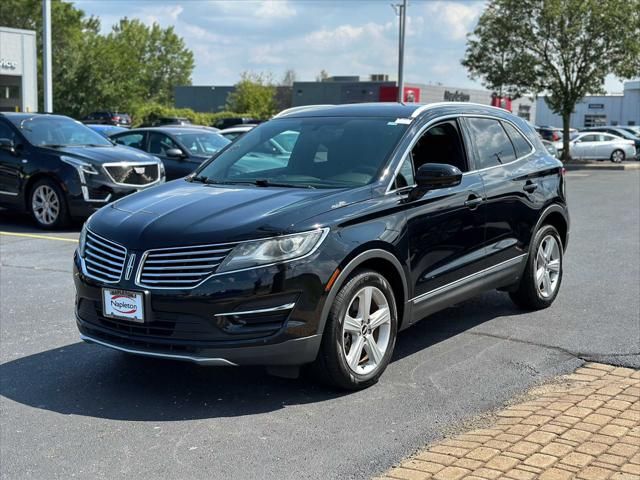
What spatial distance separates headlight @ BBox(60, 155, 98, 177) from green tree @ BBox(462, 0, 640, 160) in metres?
24.9

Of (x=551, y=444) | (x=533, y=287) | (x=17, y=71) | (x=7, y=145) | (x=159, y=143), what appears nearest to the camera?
(x=551, y=444)

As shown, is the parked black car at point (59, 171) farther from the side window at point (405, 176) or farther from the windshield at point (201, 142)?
the side window at point (405, 176)

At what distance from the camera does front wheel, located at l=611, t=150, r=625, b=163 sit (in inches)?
1437

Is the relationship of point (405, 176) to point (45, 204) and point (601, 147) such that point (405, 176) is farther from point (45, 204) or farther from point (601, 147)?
point (601, 147)

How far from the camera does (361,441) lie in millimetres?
4320

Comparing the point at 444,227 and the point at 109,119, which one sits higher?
the point at 109,119

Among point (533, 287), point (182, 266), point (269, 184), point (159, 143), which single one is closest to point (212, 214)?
point (182, 266)

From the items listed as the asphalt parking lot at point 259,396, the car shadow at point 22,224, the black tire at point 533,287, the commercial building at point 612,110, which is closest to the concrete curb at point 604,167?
the car shadow at point 22,224

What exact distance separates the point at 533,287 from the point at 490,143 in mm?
1321

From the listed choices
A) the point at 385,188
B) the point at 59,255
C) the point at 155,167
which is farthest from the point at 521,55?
the point at 385,188

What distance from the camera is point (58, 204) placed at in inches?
484

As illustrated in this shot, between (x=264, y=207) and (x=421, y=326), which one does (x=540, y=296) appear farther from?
(x=264, y=207)

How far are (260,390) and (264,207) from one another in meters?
1.15

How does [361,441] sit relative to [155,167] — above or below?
below
